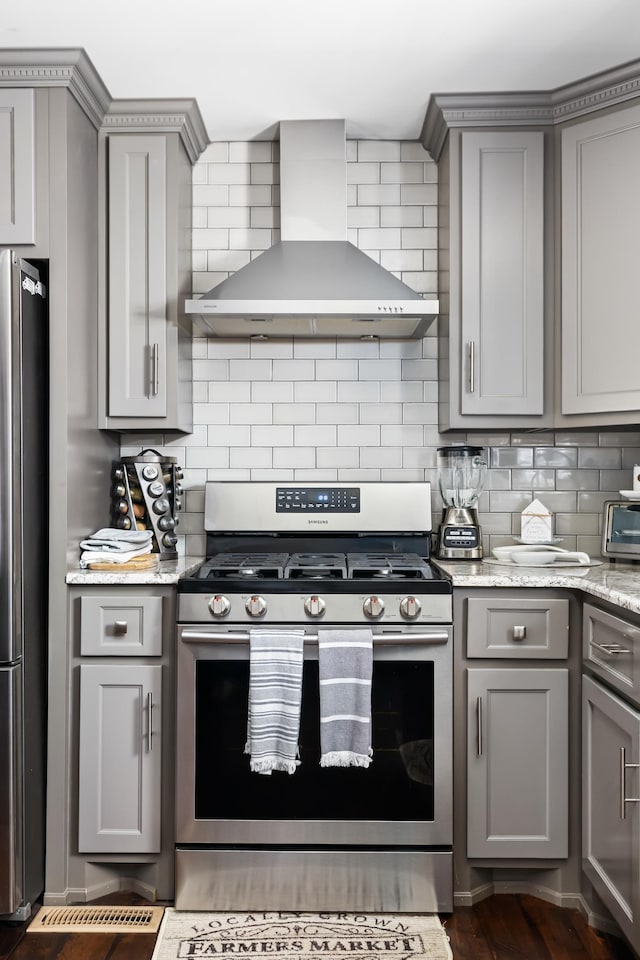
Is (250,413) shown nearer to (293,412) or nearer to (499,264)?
(293,412)

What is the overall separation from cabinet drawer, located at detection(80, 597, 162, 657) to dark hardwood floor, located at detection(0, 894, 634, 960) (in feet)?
2.53

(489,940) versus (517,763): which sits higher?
(517,763)

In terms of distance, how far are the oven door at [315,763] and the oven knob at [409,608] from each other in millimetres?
42

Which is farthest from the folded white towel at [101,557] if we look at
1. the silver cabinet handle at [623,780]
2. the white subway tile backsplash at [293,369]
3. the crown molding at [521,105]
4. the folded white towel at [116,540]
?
the crown molding at [521,105]

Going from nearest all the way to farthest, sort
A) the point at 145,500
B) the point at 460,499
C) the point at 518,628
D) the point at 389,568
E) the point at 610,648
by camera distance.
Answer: the point at 610,648
the point at 518,628
the point at 389,568
the point at 145,500
the point at 460,499

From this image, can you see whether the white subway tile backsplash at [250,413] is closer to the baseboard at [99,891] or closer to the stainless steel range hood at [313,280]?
the stainless steel range hood at [313,280]

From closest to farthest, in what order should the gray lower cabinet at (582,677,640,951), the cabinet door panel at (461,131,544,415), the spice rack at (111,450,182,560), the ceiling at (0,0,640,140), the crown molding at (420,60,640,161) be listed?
1. the gray lower cabinet at (582,677,640,951)
2. the ceiling at (0,0,640,140)
3. the crown molding at (420,60,640,161)
4. the cabinet door panel at (461,131,544,415)
5. the spice rack at (111,450,182,560)

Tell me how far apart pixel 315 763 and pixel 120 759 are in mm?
592

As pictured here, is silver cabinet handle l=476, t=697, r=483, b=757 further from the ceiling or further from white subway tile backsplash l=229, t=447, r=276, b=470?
the ceiling

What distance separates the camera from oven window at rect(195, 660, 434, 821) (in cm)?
204

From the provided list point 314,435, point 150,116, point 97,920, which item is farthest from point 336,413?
point 97,920

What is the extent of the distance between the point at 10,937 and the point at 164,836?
47 centimetres

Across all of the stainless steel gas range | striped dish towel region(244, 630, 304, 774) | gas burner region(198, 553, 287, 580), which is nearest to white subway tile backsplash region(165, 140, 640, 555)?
gas burner region(198, 553, 287, 580)

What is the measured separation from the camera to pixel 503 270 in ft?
7.96
